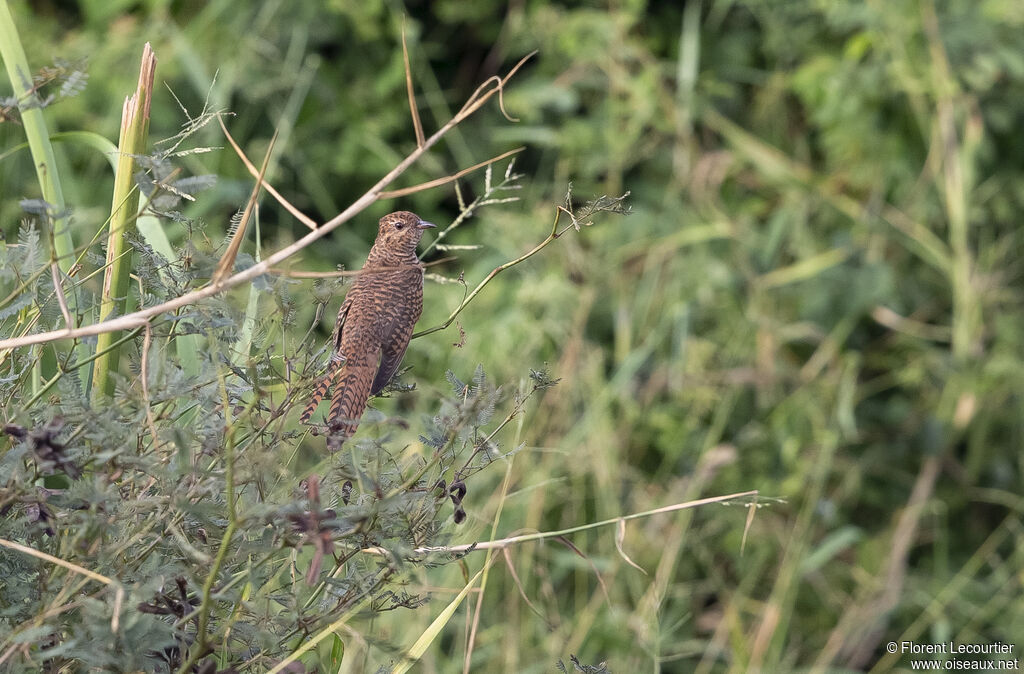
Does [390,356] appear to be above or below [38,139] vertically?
below

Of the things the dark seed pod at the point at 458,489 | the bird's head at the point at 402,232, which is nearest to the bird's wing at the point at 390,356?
the dark seed pod at the point at 458,489

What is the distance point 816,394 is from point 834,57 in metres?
1.21

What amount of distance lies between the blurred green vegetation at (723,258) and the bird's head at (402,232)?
1483 millimetres

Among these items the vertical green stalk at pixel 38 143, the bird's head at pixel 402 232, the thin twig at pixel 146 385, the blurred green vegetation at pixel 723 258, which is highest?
the vertical green stalk at pixel 38 143

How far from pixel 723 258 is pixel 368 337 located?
2635 mm

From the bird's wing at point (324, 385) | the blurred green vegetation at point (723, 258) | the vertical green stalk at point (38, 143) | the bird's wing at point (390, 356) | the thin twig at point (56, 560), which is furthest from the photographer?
the blurred green vegetation at point (723, 258)

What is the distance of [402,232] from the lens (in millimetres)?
1268

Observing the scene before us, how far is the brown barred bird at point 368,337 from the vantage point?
90 centimetres

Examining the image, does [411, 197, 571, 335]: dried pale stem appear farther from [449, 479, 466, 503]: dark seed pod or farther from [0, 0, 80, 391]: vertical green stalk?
[0, 0, 80, 391]: vertical green stalk

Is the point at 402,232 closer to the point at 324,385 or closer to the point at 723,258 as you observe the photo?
the point at 324,385

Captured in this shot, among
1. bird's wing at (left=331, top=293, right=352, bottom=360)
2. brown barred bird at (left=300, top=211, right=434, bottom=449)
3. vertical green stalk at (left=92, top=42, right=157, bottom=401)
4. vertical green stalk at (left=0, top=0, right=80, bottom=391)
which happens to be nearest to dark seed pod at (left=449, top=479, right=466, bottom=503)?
brown barred bird at (left=300, top=211, right=434, bottom=449)

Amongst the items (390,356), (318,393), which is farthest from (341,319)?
(318,393)

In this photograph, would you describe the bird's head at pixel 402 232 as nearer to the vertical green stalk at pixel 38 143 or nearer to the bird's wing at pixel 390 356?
the bird's wing at pixel 390 356

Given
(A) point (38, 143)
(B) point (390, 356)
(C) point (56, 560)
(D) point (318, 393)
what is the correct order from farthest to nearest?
(A) point (38, 143)
(B) point (390, 356)
(D) point (318, 393)
(C) point (56, 560)
